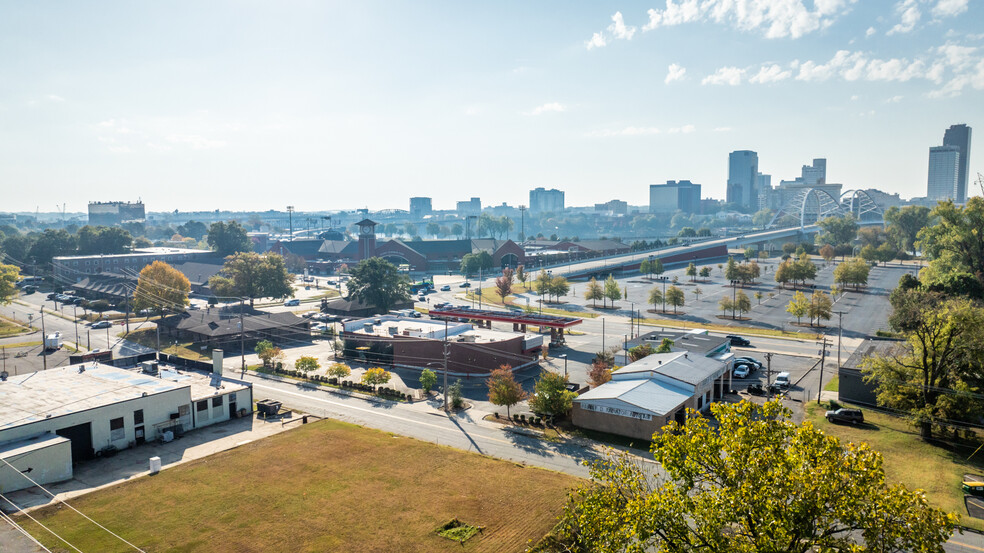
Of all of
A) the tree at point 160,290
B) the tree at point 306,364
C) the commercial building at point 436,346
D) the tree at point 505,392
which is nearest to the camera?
the tree at point 505,392

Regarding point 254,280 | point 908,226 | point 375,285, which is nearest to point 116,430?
point 375,285

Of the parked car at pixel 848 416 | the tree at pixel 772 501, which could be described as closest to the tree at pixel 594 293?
the parked car at pixel 848 416

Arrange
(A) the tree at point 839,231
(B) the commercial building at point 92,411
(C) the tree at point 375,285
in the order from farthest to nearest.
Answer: (A) the tree at point 839,231 < (C) the tree at point 375,285 < (B) the commercial building at point 92,411

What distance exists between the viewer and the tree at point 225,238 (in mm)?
133625

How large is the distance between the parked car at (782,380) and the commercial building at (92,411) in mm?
39204

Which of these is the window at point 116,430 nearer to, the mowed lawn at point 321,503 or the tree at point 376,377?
the mowed lawn at point 321,503

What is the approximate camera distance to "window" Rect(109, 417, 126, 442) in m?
33.4

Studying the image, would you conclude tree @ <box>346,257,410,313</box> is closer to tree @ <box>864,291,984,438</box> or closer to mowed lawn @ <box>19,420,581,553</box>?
mowed lawn @ <box>19,420,581,553</box>

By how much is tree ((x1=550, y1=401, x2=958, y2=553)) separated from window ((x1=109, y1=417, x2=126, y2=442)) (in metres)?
31.0

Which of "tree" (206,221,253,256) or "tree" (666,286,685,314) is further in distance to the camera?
"tree" (206,221,253,256)

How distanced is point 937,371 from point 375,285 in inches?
2246

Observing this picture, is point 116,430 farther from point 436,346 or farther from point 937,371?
point 937,371

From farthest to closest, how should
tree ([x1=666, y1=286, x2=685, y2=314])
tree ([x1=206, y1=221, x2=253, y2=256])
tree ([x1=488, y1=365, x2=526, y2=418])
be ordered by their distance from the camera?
tree ([x1=206, y1=221, x2=253, y2=256]), tree ([x1=666, y1=286, x2=685, y2=314]), tree ([x1=488, y1=365, x2=526, y2=418])

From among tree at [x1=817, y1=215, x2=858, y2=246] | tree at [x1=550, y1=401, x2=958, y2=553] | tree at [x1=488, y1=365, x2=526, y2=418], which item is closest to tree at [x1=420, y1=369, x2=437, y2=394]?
tree at [x1=488, y1=365, x2=526, y2=418]
